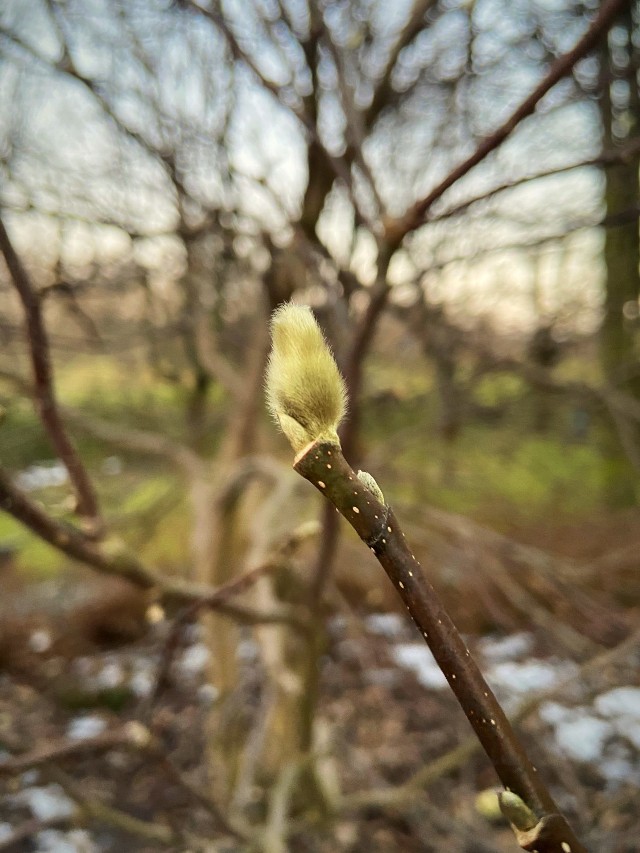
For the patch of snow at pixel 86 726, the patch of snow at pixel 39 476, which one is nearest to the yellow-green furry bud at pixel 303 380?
the patch of snow at pixel 39 476

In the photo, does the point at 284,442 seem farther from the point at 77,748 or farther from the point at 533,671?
the point at 77,748

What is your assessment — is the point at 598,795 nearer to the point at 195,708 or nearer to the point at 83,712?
the point at 195,708

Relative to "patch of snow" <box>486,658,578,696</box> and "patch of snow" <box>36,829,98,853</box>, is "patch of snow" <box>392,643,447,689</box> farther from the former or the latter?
"patch of snow" <box>36,829,98,853</box>

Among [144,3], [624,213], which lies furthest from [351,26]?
[624,213]

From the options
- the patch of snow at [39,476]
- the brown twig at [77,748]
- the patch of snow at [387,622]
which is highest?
the patch of snow at [39,476]

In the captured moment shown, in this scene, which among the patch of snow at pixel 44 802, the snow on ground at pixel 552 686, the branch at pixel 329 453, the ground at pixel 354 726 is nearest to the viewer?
the branch at pixel 329 453

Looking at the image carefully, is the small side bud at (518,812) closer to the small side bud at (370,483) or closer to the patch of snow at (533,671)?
the small side bud at (370,483)
